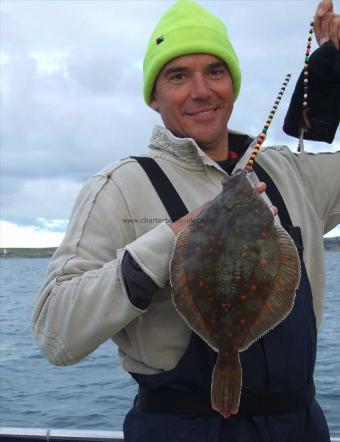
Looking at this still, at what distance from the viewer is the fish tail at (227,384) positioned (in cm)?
260

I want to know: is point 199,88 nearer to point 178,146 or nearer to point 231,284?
point 178,146

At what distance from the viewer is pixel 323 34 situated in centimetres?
364

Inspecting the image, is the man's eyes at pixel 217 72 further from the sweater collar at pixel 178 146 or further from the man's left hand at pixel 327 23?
the man's left hand at pixel 327 23

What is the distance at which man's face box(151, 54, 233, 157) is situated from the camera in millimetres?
3297

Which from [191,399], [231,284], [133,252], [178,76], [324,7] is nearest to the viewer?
[231,284]

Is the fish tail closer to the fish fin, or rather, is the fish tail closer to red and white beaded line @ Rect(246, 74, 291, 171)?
the fish fin

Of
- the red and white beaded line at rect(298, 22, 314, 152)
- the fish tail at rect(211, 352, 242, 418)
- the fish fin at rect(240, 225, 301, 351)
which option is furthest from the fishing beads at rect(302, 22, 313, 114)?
the fish tail at rect(211, 352, 242, 418)

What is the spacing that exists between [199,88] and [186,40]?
0.95 ft

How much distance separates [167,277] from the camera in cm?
272

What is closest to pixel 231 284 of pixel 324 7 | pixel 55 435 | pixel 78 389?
pixel 324 7

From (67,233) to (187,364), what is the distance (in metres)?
0.88

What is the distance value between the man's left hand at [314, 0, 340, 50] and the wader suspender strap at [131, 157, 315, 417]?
139 cm

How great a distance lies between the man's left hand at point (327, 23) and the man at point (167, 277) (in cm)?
2

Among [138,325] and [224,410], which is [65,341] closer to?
[138,325]
